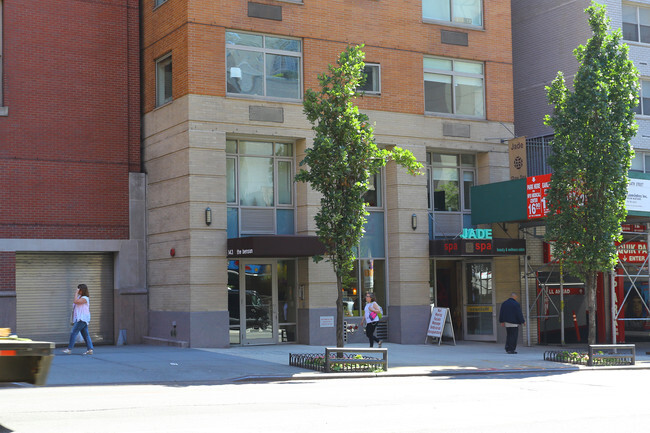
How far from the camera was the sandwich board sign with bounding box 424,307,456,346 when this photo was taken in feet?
80.6

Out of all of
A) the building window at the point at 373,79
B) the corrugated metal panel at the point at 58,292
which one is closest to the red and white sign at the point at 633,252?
the building window at the point at 373,79

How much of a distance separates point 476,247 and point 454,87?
213 inches

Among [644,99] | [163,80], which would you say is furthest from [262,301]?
[644,99]

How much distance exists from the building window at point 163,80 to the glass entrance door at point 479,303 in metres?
11.0

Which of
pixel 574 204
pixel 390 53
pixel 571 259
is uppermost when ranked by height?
pixel 390 53

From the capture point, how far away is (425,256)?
2531 cm

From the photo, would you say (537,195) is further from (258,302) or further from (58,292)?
(58,292)

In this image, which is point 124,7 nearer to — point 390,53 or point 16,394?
point 390,53

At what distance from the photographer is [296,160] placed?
79.2ft

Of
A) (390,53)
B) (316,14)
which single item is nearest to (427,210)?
(390,53)

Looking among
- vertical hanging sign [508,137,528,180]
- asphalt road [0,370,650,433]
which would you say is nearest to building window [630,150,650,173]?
vertical hanging sign [508,137,528,180]

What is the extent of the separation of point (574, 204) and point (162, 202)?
11180 millimetres

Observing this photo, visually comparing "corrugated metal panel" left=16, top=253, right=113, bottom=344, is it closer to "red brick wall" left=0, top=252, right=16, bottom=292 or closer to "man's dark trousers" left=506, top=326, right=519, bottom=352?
"red brick wall" left=0, top=252, right=16, bottom=292

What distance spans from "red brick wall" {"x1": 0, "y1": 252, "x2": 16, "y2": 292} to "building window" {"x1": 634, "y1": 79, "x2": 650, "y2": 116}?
2118cm
